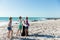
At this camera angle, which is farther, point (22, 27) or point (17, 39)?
point (22, 27)

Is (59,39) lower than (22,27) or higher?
lower

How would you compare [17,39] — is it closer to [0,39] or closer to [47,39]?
[0,39]

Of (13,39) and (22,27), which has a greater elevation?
(22,27)

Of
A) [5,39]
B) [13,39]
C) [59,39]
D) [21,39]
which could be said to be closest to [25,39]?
[21,39]

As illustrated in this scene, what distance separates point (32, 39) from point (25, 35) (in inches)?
52.4

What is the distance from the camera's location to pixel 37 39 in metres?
8.55

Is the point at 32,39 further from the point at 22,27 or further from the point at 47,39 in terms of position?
the point at 22,27

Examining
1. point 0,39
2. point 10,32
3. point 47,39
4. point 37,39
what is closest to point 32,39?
point 37,39

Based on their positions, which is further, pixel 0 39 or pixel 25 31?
pixel 25 31

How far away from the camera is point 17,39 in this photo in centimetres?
850

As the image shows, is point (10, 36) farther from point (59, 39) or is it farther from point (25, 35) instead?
point (59, 39)

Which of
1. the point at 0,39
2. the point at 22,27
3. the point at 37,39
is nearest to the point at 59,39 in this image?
the point at 37,39

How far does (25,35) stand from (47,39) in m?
1.95

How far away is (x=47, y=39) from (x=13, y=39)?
2218 mm
